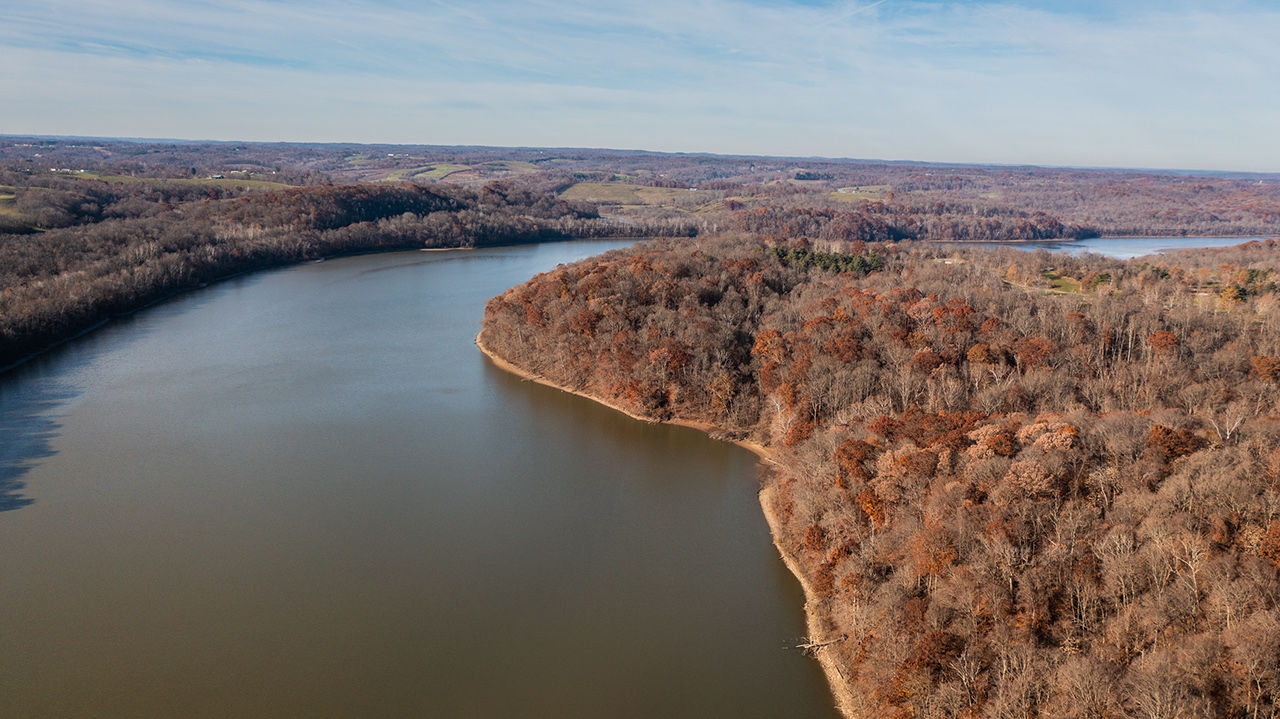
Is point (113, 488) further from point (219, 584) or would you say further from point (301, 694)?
point (301, 694)

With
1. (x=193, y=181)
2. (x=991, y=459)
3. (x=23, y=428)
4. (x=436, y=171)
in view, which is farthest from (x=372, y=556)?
(x=436, y=171)

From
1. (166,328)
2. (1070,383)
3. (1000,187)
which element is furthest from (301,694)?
(1000,187)

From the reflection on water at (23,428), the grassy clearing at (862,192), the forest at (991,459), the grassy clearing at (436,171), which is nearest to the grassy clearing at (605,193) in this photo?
the grassy clearing at (862,192)

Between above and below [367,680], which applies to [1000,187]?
above

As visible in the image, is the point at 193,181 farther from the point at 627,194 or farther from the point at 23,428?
the point at 23,428

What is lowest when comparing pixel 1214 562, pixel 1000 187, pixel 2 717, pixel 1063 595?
pixel 2 717

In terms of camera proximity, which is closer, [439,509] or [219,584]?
[219,584]

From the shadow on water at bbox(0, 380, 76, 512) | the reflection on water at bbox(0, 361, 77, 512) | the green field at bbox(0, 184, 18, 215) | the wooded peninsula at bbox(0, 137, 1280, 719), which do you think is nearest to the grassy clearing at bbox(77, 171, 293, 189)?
the green field at bbox(0, 184, 18, 215)
